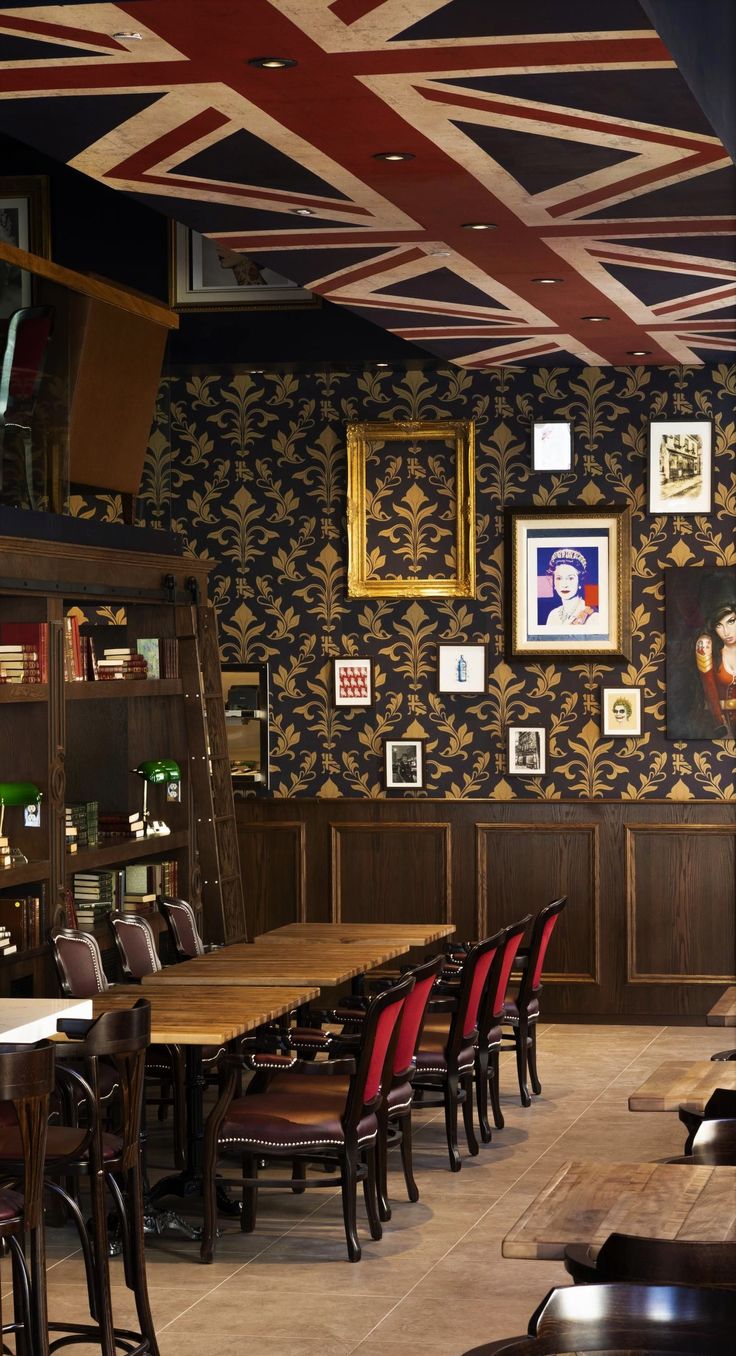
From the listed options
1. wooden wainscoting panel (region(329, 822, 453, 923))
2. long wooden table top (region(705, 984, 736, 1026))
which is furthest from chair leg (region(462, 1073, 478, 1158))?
wooden wainscoting panel (region(329, 822, 453, 923))

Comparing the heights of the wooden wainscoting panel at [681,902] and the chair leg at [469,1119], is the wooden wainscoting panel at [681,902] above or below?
above

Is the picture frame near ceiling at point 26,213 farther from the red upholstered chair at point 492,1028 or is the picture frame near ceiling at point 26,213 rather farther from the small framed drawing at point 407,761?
the red upholstered chair at point 492,1028

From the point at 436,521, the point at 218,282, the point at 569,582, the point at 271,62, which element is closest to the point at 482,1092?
the point at 569,582

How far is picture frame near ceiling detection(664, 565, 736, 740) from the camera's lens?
10.7 metres

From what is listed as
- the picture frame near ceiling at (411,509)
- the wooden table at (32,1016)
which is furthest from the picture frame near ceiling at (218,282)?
the wooden table at (32,1016)

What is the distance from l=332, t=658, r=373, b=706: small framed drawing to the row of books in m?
1.64

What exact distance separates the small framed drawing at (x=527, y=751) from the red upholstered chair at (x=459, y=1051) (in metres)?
3.21

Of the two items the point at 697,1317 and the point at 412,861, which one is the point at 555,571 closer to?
the point at 412,861

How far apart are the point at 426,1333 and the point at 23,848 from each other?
325 centimetres

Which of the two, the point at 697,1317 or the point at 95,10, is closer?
the point at 697,1317

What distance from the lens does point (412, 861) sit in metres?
11.1

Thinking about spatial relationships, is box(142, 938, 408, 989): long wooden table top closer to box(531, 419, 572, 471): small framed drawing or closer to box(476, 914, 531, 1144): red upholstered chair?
box(476, 914, 531, 1144): red upholstered chair

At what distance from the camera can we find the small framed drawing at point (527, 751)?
10.9 meters

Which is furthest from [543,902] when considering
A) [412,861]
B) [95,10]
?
[95,10]
